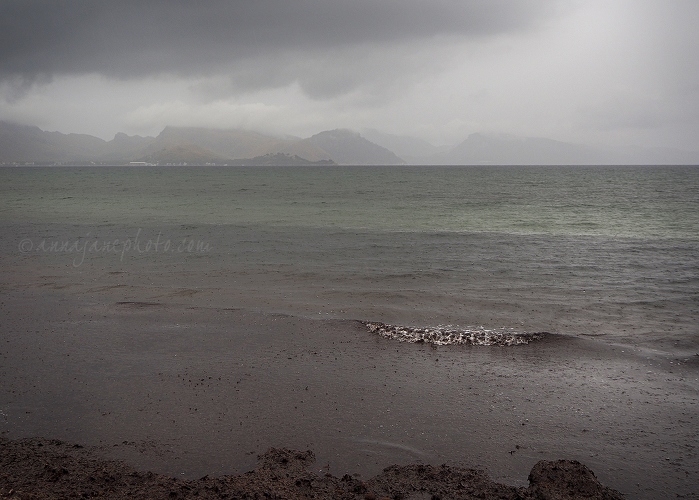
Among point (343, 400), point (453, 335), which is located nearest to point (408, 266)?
point (453, 335)

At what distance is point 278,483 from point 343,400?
2.68 meters

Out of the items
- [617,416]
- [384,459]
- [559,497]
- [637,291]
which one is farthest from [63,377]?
[637,291]

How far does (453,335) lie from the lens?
40.1ft

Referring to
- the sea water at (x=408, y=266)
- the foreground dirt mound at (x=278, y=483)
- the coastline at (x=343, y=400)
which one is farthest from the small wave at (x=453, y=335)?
the foreground dirt mound at (x=278, y=483)

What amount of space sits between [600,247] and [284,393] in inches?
972

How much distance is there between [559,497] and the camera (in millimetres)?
5934

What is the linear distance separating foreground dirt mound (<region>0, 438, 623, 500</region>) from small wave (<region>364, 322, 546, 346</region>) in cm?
529

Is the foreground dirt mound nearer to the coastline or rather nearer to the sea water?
the coastline

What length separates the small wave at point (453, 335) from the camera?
11828mm

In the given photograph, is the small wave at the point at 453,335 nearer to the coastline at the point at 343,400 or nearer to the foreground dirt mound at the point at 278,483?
the coastline at the point at 343,400

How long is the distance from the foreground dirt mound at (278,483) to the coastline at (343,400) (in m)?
0.29

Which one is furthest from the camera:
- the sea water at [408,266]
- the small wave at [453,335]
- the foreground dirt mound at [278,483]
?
the sea water at [408,266]

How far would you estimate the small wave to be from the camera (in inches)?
466

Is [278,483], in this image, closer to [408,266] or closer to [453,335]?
[453,335]
